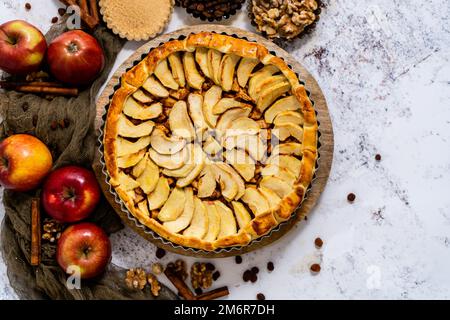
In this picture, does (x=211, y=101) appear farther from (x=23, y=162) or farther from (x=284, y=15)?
(x=23, y=162)

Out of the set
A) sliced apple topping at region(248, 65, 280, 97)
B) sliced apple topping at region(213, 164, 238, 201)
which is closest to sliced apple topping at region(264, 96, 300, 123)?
sliced apple topping at region(248, 65, 280, 97)

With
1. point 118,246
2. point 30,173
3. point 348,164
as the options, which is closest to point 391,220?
point 348,164

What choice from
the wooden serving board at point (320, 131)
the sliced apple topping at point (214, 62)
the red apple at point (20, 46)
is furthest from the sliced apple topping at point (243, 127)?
the red apple at point (20, 46)

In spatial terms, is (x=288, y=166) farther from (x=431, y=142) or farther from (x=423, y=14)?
(x=423, y=14)

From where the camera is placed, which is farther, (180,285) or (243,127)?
(180,285)

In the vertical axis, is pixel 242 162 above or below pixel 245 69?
below

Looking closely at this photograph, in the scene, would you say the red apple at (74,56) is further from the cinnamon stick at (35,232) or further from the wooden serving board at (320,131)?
the cinnamon stick at (35,232)

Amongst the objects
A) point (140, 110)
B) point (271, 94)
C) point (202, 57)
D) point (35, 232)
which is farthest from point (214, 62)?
point (35, 232)
